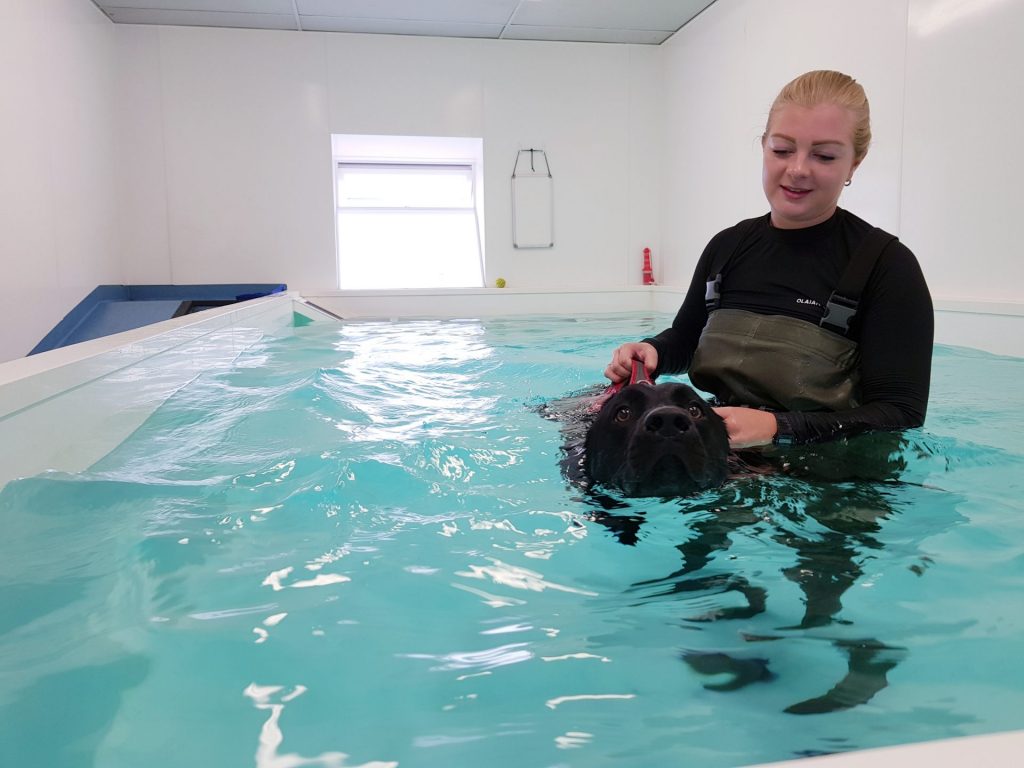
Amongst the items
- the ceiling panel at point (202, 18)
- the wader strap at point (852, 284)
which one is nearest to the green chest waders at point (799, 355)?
the wader strap at point (852, 284)

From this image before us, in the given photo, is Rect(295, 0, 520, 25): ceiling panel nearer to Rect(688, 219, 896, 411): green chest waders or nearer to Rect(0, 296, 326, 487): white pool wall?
Rect(0, 296, 326, 487): white pool wall

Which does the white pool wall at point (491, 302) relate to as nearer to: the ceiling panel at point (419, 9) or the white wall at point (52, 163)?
the white wall at point (52, 163)

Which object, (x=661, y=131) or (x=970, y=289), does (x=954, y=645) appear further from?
(x=661, y=131)

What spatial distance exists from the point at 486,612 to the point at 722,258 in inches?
57.0

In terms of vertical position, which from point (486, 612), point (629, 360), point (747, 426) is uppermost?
point (629, 360)

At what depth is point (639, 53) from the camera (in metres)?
9.75

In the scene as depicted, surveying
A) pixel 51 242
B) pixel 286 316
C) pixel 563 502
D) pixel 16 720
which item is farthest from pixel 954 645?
pixel 51 242

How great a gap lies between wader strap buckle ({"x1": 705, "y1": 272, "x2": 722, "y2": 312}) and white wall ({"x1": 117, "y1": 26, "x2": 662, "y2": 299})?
24.7ft

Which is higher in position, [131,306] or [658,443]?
[131,306]

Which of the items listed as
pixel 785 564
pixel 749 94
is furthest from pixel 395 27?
pixel 785 564

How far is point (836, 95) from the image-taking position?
1.89m

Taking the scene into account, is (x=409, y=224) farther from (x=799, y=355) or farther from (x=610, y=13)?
(x=799, y=355)

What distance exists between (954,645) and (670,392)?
736mm

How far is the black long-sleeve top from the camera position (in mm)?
1772
